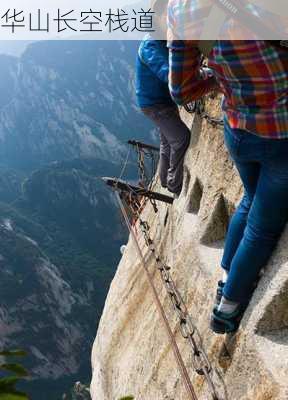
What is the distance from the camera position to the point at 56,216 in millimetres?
140625

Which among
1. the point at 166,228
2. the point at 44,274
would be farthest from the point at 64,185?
the point at 166,228

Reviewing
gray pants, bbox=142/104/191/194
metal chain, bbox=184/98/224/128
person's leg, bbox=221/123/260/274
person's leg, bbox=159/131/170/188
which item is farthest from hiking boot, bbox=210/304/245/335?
person's leg, bbox=159/131/170/188

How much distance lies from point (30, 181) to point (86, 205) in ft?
58.8

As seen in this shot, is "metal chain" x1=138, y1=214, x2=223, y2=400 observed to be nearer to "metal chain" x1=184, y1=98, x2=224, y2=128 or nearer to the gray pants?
the gray pants

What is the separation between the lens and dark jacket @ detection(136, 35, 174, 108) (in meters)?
6.21

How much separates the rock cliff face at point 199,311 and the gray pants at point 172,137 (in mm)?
245

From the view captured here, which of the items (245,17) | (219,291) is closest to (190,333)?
(219,291)

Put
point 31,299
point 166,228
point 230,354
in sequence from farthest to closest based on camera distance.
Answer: point 31,299, point 166,228, point 230,354

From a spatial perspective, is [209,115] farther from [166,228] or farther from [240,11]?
[240,11]

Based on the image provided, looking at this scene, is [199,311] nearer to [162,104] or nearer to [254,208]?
[254,208]

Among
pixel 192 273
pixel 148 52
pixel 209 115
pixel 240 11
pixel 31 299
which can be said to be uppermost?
pixel 240 11

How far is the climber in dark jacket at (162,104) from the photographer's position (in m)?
6.26

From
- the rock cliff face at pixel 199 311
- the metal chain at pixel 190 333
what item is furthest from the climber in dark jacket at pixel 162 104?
the metal chain at pixel 190 333

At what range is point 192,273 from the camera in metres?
6.32
